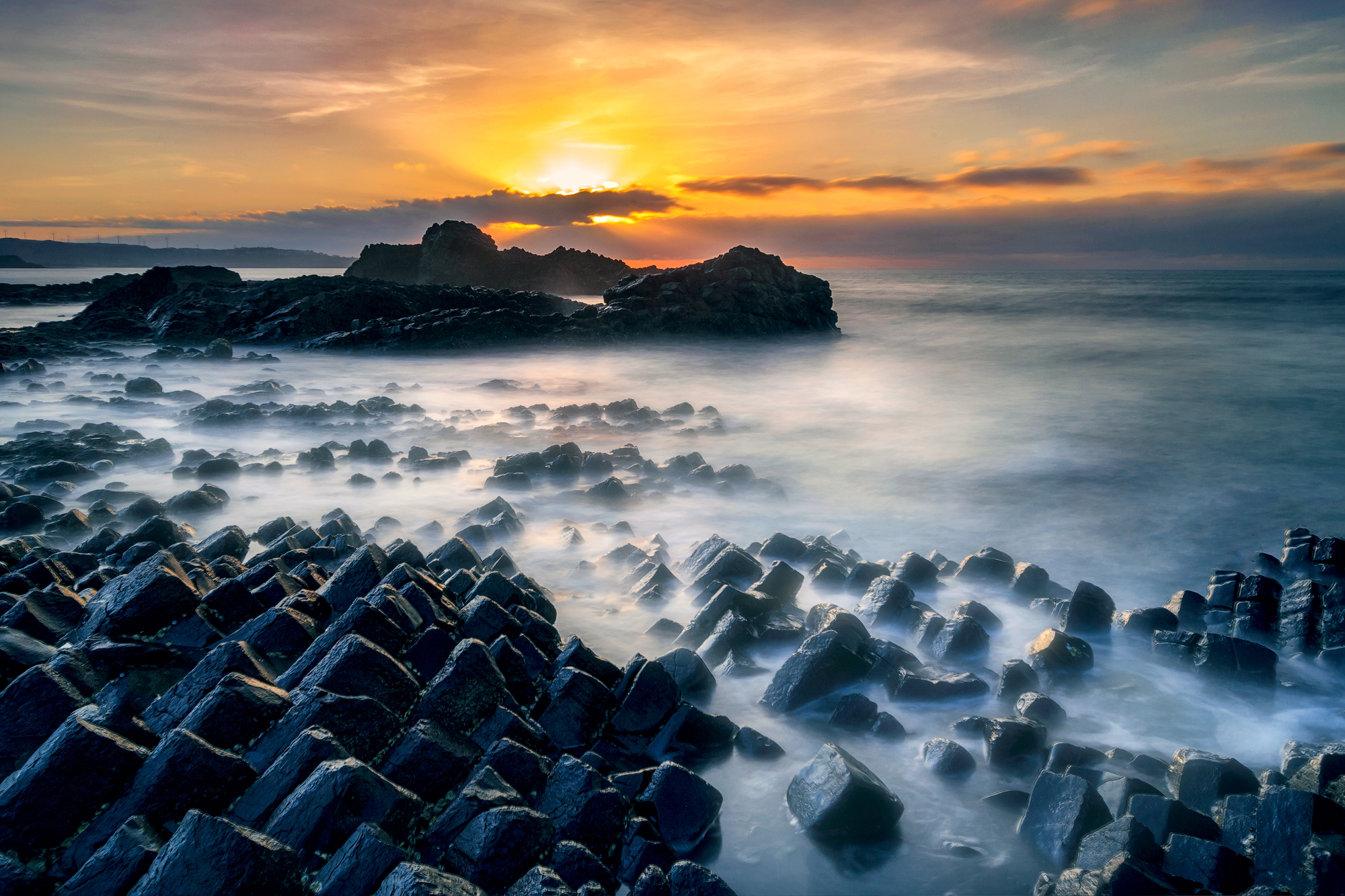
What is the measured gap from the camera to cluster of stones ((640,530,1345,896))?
2354 millimetres

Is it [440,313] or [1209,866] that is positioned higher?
[440,313]

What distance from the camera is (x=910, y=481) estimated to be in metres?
8.74

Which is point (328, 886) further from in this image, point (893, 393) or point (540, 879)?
point (893, 393)

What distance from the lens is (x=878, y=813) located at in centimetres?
275

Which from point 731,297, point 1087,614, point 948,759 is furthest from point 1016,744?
point 731,297

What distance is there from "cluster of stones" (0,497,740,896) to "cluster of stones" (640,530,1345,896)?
1.95 feet

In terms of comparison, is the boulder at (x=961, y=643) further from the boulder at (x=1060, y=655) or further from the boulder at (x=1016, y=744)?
the boulder at (x=1016, y=744)

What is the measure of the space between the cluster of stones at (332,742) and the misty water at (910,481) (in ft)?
1.83

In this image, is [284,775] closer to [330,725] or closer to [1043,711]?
[330,725]

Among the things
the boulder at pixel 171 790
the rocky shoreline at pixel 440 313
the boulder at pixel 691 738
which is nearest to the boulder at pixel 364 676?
the boulder at pixel 171 790

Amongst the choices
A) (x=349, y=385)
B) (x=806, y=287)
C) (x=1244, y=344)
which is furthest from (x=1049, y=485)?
(x=806, y=287)

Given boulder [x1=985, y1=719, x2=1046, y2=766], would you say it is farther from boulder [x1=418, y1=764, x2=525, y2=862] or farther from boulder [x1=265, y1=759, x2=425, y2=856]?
boulder [x1=265, y1=759, x2=425, y2=856]

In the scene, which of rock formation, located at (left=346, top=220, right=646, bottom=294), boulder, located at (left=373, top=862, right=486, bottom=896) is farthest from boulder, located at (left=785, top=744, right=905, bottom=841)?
rock formation, located at (left=346, top=220, right=646, bottom=294)

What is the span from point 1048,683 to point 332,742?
3.62 metres
